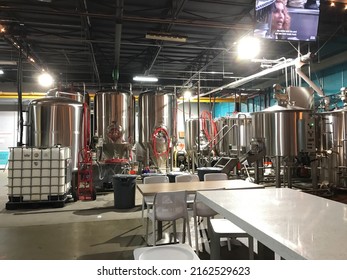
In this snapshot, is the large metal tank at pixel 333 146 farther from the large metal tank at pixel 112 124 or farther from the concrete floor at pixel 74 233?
the large metal tank at pixel 112 124

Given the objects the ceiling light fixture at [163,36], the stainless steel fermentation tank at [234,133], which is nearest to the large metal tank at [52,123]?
the ceiling light fixture at [163,36]

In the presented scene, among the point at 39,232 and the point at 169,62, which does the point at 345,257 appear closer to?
the point at 39,232

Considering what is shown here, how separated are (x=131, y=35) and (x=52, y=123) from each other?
3.39 meters

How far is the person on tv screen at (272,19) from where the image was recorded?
489 centimetres

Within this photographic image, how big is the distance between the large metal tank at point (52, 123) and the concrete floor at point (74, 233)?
5.22 ft

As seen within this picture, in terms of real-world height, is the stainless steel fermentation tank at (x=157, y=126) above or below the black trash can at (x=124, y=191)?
above

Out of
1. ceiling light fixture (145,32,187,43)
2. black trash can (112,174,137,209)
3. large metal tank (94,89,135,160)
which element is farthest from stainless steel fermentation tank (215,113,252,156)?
black trash can (112,174,137,209)

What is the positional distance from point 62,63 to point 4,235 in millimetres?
8208

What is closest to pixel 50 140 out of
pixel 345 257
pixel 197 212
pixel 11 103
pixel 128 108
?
pixel 128 108

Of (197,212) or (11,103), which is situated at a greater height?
(11,103)

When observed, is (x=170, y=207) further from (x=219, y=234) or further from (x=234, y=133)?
(x=234, y=133)

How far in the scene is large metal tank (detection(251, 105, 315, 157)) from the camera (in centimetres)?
617

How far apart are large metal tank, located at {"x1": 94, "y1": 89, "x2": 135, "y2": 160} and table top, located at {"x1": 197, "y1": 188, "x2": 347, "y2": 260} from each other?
5902 mm

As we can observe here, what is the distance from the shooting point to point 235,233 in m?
2.26
